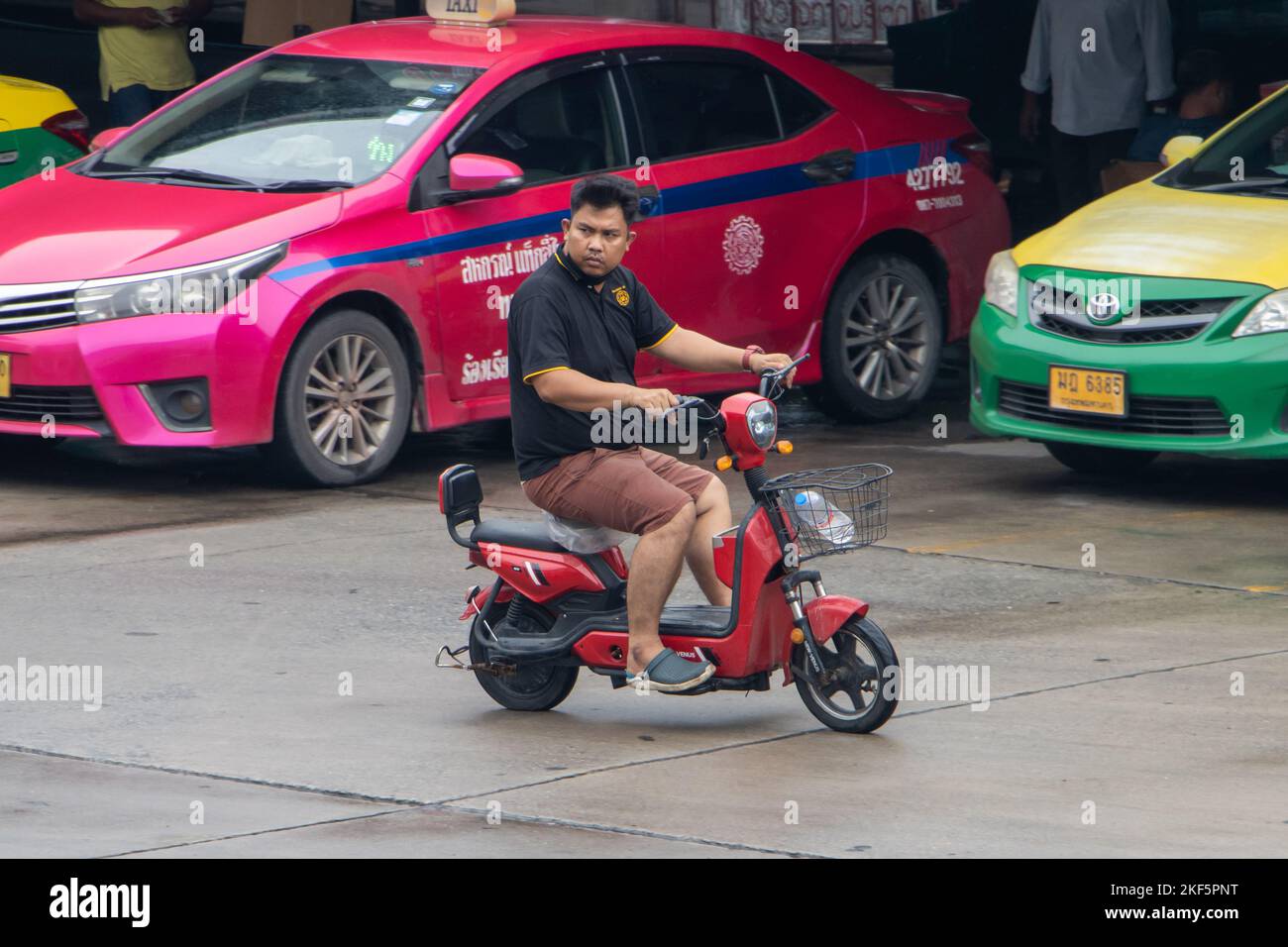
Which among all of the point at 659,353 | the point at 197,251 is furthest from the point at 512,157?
the point at 659,353

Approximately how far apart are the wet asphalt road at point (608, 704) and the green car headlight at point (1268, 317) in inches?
29.7

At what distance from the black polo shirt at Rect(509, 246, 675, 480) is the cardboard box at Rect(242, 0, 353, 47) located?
345 inches

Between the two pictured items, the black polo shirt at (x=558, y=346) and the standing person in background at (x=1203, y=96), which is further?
the standing person in background at (x=1203, y=96)

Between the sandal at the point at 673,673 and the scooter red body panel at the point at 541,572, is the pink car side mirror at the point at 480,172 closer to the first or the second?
the scooter red body panel at the point at 541,572

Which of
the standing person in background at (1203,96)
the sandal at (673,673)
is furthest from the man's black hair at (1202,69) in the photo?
the sandal at (673,673)

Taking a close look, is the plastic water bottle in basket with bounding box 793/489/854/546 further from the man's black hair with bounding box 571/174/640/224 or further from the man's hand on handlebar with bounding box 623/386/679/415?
the man's black hair with bounding box 571/174/640/224

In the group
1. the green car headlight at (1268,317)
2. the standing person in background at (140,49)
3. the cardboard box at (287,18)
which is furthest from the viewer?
the cardboard box at (287,18)

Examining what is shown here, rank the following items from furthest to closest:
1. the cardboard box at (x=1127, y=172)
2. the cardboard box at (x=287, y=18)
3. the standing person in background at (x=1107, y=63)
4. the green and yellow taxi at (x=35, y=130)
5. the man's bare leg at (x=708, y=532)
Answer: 1. the cardboard box at (x=287, y=18)
2. the standing person in background at (x=1107, y=63)
3. the cardboard box at (x=1127, y=172)
4. the green and yellow taxi at (x=35, y=130)
5. the man's bare leg at (x=708, y=532)

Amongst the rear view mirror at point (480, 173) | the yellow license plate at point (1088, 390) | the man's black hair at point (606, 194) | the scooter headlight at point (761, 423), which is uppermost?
the man's black hair at point (606, 194)

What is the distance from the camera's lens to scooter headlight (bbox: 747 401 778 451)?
6.17m

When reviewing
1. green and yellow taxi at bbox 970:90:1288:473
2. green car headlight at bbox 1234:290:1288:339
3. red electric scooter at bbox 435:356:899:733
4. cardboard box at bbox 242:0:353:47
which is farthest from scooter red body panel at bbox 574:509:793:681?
cardboard box at bbox 242:0:353:47

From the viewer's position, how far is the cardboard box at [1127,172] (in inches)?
504

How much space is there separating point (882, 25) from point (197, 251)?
7182 millimetres

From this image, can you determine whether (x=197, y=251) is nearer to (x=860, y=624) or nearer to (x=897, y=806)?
(x=860, y=624)
